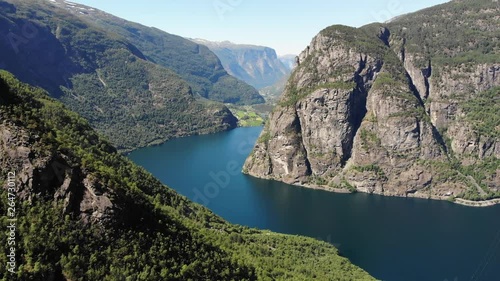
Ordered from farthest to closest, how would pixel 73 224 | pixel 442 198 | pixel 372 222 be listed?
pixel 442 198 < pixel 372 222 < pixel 73 224

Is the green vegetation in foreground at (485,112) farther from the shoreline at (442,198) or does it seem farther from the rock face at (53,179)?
the rock face at (53,179)

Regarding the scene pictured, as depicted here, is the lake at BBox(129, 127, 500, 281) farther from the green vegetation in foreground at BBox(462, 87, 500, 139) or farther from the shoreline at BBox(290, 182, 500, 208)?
the green vegetation in foreground at BBox(462, 87, 500, 139)

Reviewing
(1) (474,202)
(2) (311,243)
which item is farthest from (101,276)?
(1) (474,202)


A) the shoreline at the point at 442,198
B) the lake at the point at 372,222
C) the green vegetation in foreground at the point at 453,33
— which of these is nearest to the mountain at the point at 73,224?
the lake at the point at 372,222

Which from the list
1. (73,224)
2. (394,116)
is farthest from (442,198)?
(73,224)

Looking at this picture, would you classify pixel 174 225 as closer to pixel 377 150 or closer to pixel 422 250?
pixel 422 250

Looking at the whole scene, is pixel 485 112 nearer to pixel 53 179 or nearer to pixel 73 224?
pixel 73 224
